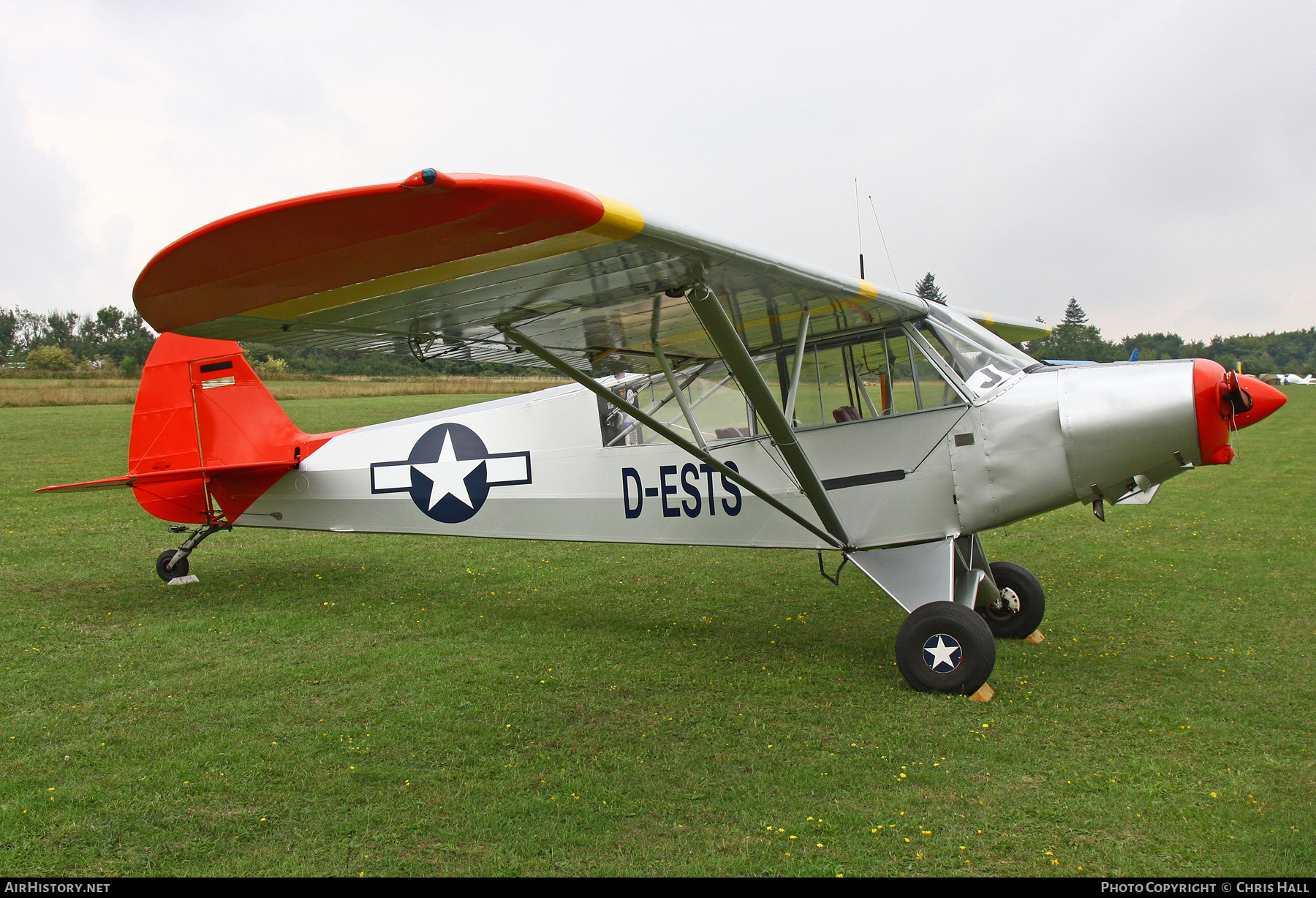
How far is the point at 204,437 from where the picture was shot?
735 centimetres

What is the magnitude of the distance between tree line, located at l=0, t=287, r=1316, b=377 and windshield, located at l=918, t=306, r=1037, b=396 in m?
18.8

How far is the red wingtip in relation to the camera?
4.45m

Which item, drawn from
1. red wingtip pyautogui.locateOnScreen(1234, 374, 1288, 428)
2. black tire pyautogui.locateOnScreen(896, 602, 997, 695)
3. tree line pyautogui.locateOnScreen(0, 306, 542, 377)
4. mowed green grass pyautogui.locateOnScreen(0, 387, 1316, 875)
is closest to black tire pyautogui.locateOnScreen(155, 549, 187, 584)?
mowed green grass pyautogui.locateOnScreen(0, 387, 1316, 875)

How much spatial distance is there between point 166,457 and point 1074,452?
23.8ft

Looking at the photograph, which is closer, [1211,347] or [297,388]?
[297,388]

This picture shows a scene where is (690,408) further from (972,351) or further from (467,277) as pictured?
(467,277)

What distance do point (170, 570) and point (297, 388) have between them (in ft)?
109

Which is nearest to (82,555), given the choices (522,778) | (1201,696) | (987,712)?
(522,778)

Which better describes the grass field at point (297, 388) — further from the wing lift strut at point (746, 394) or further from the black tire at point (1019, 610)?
the wing lift strut at point (746, 394)

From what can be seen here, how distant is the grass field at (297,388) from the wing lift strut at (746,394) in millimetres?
29210

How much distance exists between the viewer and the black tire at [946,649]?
180 inches

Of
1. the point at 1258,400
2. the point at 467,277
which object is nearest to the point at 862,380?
the point at 1258,400

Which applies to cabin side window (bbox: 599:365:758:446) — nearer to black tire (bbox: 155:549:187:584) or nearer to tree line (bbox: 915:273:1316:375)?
black tire (bbox: 155:549:187:584)

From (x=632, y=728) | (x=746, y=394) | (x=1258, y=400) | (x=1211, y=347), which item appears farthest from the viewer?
(x=1211, y=347)
